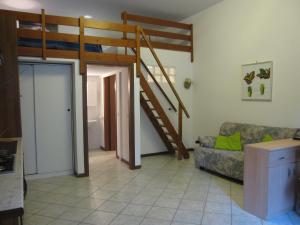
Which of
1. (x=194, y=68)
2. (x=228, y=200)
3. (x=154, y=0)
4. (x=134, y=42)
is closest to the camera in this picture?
(x=228, y=200)

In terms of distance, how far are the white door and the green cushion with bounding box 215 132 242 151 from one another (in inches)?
106

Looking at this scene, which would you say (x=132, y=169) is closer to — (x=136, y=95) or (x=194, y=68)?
(x=136, y=95)

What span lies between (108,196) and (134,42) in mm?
2748

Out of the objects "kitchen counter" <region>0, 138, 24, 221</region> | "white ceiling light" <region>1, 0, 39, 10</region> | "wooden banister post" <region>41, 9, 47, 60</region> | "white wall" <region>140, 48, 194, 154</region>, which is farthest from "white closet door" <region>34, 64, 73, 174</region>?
"kitchen counter" <region>0, 138, 24, 221</region>

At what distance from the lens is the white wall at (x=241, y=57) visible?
3.93m

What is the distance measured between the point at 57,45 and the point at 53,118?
4.01 ft

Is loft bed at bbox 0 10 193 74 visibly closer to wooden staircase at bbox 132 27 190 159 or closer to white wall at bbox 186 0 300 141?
wooden staircase at bbox 132 27 190 159

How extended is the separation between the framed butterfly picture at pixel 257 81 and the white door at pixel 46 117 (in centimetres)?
319

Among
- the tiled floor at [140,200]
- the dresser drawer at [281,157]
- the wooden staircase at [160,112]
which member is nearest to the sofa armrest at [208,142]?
the tiled floor at [140,200]

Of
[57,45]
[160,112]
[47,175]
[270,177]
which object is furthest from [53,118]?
[270,177]

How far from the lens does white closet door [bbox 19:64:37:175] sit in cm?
411

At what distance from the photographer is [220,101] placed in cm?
536

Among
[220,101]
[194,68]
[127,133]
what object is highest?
[194,68]

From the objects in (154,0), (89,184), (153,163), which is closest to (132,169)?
(153,163)
